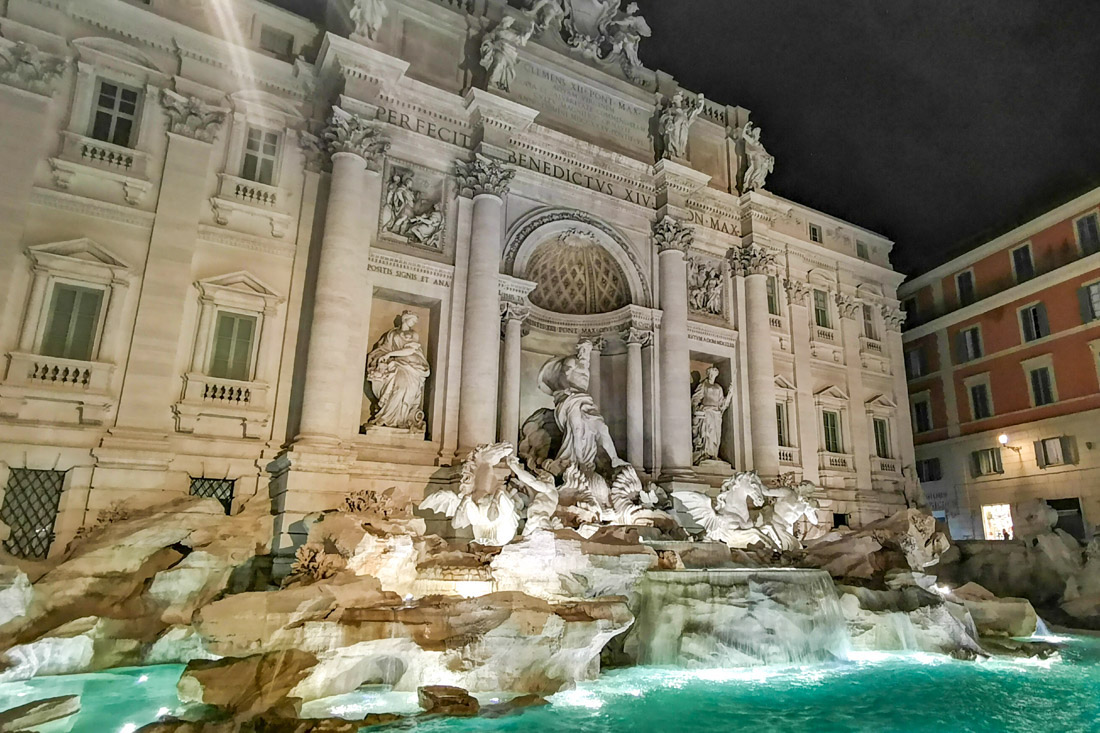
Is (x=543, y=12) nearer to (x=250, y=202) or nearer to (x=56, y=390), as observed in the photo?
(x=250, y=202)

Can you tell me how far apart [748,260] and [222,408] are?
581 inches

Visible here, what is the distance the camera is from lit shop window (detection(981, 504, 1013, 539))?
2291 cm

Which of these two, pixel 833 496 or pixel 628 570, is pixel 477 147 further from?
pixel 833 496

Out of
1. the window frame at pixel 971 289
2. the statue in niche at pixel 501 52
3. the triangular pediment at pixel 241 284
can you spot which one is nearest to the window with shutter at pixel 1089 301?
the window frame at pixel 971 289

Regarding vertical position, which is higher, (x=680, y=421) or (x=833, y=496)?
(x=680, y=421)

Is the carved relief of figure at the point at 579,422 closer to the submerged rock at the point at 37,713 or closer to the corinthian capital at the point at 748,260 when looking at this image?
the corinthian capital at the point at 748,260

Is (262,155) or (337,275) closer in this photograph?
(337,275)

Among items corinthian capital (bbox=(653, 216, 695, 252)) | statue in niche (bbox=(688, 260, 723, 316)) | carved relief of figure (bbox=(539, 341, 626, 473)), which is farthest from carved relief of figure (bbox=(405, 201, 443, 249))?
statue in niche (bbox=(688, 260, 723, 316))

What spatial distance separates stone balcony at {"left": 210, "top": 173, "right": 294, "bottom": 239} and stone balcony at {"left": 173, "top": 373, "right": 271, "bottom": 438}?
3.27 m

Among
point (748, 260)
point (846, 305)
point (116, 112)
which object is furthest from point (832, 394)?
point (116, 112)

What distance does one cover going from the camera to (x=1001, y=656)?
1087 centimetres

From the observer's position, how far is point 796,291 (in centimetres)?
2170

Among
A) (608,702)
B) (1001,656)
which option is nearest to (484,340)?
(608,702)

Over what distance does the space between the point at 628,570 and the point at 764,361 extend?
10.9 meters
